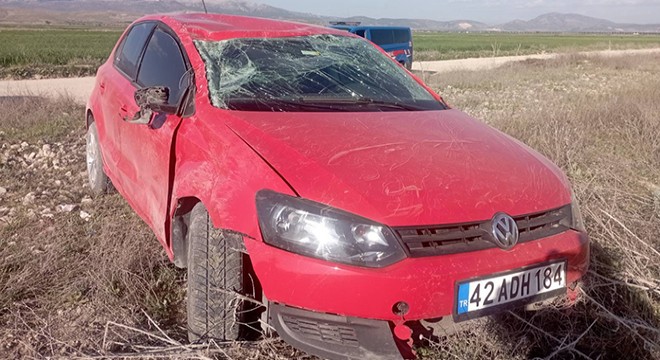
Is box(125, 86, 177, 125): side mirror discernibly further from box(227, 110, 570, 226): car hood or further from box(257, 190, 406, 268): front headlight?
box(257, 190, 406, 268): front headlight

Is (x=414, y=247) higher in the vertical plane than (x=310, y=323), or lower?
higher

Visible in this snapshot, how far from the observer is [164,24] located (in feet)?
11.7

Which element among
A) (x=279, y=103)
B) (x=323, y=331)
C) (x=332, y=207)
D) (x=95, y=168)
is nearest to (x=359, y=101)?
(x=279, y=103)

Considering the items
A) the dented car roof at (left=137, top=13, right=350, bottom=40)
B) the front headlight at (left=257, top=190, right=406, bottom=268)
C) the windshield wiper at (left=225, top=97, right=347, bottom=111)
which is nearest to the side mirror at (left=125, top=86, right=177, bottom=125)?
the windshield wiper at (left=225, top=97, right=347, bottom=111)

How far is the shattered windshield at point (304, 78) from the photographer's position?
2.89 metres

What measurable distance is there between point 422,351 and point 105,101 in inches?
117

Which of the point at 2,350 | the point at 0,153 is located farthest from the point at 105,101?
the point at 0,153

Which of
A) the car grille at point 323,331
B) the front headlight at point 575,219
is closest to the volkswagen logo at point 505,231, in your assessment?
the front headlight at point 575,219

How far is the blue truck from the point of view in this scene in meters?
16.0

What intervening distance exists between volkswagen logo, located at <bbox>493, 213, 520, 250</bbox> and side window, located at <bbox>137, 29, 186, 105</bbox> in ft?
5.54

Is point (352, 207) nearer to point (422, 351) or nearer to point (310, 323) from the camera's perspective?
point (310, 323)

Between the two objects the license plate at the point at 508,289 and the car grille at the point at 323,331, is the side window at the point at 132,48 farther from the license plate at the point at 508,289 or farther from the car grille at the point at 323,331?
the license plate at the point at 508,289

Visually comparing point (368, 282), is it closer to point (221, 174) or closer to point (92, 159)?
point (221, 174)

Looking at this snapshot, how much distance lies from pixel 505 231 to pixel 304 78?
1528 mm
